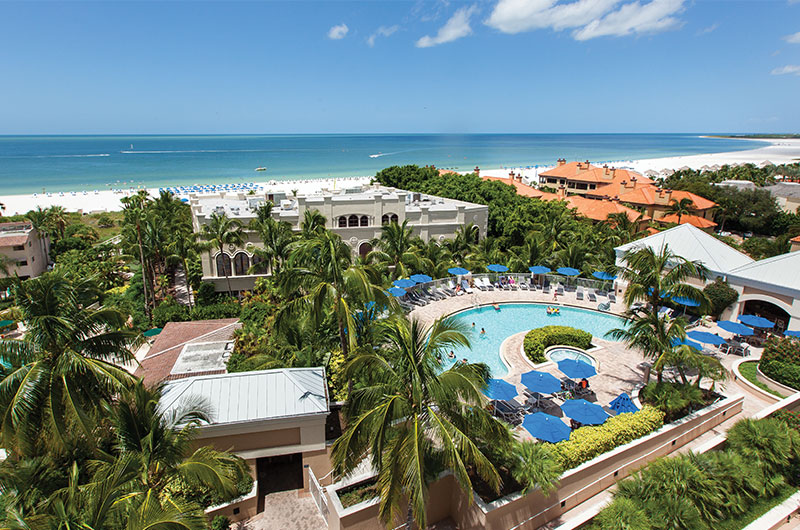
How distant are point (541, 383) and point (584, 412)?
1967mm

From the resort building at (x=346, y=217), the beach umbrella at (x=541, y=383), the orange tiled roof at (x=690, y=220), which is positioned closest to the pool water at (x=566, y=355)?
the beach umbrella at (x=541, y=383)

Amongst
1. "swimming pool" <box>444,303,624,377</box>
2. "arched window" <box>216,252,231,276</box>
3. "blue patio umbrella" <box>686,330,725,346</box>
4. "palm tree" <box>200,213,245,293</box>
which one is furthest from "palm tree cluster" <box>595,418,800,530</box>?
"arched window" <box>216,252,231,276</box>

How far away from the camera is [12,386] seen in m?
8.99

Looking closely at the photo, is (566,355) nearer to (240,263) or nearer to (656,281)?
(656,281)

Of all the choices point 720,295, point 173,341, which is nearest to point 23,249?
point 173,341

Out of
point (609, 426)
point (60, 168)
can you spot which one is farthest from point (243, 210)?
point (60, 168)

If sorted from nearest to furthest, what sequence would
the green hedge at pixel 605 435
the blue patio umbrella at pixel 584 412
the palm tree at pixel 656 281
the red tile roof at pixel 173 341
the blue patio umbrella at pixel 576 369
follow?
1. the green hedge at pixel 605 435
2. the blue patio umbrella at pixel 584 412
3. the palm tree at pixel 656 281
4. the red tile roof at pixel 173 341
5. the blue patio umbrella at pixel 576 369

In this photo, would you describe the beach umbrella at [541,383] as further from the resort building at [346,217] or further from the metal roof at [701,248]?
the resort building at [346,217]

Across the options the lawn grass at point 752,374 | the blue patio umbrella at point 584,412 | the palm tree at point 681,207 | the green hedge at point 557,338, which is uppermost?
the palm tree at point 681,207

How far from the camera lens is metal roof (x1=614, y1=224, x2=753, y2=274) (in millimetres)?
25106

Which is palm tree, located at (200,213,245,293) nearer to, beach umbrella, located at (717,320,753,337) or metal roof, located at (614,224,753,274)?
metal roof, located at (614,224,753,274)

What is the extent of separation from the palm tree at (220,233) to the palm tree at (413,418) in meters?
20.2

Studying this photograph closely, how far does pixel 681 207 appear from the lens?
42.7 metres

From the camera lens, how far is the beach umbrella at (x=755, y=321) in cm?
2159
